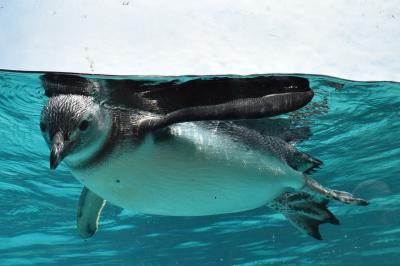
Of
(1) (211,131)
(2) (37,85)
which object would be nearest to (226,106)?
(1) (211,131)

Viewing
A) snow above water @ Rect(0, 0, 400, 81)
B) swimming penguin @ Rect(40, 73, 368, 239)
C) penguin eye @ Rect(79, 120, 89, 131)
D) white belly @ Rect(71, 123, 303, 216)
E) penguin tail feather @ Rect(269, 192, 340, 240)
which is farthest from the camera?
penguin tail feather @ Rect(269, 192, 340, 240)

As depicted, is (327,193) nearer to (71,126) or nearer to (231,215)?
(71,126)

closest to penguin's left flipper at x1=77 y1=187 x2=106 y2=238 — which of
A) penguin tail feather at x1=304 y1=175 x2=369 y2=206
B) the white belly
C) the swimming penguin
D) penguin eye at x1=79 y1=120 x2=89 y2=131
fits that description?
the swimming penguin

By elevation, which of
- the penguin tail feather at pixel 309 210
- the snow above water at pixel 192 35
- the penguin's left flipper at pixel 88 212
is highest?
the snow above water at pixel 192 35

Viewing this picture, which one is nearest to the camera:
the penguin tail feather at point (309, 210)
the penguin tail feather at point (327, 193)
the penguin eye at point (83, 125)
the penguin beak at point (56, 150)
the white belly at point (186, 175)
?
the penguin beak at point (56, 150)

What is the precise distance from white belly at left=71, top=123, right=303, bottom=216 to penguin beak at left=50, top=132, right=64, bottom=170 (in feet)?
1.80

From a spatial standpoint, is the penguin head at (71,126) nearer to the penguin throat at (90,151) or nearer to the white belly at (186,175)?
the penguin throat at (90,151)

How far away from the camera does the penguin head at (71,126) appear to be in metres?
3.51

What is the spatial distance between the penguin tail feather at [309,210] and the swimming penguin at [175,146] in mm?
35

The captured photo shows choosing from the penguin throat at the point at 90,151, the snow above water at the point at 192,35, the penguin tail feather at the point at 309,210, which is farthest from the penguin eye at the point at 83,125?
the penguin tail feather at the point at 309,210

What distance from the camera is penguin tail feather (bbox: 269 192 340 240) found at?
17.3 feet

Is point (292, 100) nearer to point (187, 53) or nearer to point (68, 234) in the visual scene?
point (187, 53)

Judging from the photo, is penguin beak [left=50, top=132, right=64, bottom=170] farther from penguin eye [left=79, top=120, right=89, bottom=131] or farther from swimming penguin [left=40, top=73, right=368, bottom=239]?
penguin eye [left=79, top=120, right=89, bottom=131]

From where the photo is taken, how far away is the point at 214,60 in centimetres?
487
